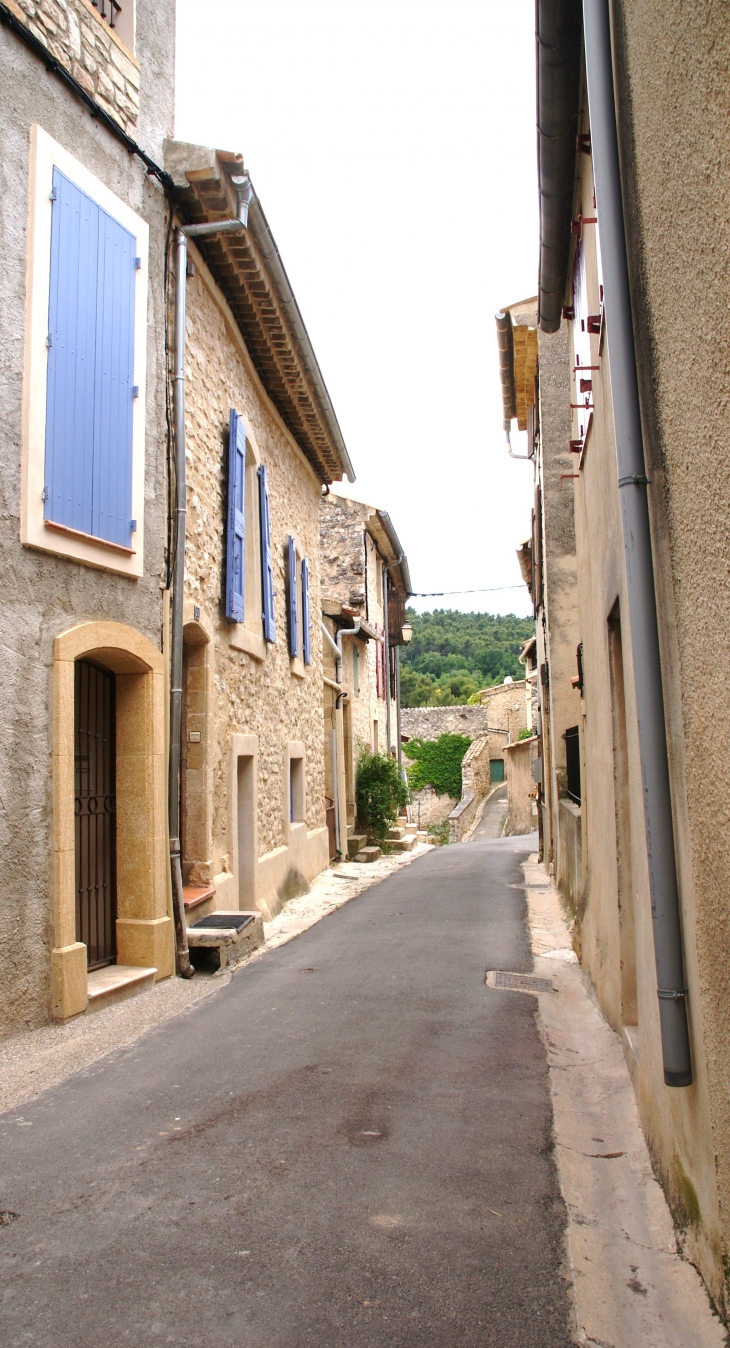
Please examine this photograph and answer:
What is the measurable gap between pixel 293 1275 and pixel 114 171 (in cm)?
640

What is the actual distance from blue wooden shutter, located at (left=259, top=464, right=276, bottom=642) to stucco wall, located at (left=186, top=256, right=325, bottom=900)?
22cm

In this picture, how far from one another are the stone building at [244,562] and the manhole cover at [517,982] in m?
2.38

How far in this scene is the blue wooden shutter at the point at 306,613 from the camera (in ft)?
41.0

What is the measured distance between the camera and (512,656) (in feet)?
222

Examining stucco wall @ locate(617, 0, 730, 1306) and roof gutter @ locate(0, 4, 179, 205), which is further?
roof gutter @ locate(0, 4, 179, 205)

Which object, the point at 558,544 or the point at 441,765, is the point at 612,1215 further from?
the point at 441,765

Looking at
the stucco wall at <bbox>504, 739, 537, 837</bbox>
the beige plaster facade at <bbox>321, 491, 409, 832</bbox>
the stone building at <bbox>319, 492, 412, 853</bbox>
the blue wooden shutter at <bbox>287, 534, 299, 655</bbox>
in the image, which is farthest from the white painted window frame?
the stucco wall at <bbox>504, 739, 537, 837</bbox>

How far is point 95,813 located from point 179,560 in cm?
193

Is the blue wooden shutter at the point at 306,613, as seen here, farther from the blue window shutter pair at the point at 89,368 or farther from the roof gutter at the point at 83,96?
the blue window shutter pair at the point at 89,368

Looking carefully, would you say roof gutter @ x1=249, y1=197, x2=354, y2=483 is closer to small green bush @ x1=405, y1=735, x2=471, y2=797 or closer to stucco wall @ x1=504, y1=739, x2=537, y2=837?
stucco wall @ x1=504, y1=739, x2=537, y2=837

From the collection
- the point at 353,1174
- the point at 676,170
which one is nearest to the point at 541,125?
the point at 676,170

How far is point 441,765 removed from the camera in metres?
37.0

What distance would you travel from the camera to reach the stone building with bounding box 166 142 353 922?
7.66 m

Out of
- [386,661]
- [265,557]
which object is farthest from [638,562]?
[386,661]
